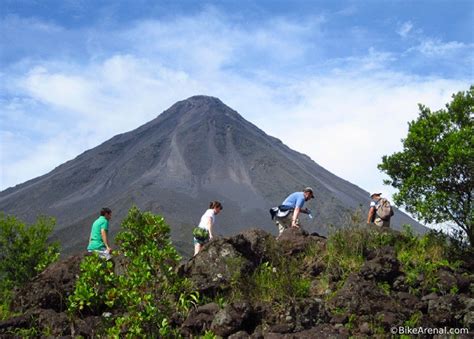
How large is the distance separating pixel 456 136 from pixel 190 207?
53.8 meters

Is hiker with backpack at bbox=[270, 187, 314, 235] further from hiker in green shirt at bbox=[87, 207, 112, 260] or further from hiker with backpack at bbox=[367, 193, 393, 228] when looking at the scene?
hiker in green shirt at bbox=[87, 207, 112, 260]

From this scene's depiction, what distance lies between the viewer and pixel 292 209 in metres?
10.5

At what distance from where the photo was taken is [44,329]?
6820 millimetres

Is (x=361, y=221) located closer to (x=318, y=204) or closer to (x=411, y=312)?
(x=411, y=312)

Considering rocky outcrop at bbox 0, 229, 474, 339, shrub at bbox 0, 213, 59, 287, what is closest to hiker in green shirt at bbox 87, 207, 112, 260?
rocky outcrop at bbox 0, 229, 474, 339

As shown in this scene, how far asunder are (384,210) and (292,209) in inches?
86.6

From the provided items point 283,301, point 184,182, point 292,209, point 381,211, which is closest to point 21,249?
point 292,209

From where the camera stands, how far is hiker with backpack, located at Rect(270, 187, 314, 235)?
1029cm

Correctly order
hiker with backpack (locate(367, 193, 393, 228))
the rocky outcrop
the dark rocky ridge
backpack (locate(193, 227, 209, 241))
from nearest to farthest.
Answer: the rocky outcrop < backpack (locate(193, 227, 209, 241)) < hiker with backpack (locate(367, 193, 393, 228)) < the dark rocky ridge

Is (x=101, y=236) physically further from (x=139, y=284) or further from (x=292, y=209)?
(x=292, y=209)

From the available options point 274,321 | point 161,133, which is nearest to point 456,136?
point 274,321

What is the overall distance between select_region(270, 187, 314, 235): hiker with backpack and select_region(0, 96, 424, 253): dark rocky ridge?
112 feet

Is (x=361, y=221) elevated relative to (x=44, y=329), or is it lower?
elevated

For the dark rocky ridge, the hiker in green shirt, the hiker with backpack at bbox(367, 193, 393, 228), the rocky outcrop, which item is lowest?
the rocky outcrop
